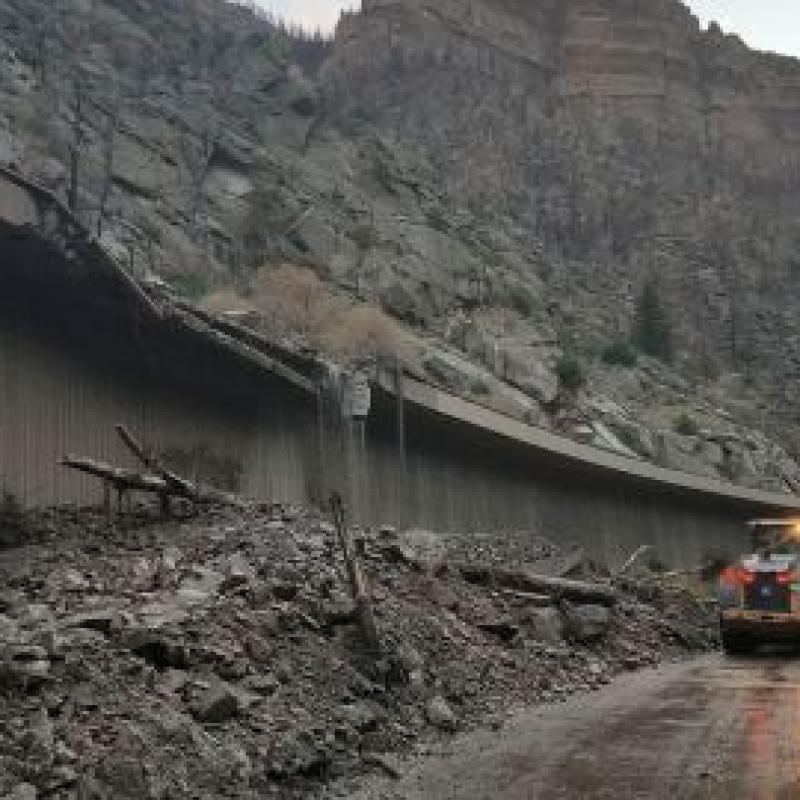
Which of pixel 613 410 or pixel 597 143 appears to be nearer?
pixel 613 410

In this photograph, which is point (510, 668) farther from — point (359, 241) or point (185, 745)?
point (359, 241)

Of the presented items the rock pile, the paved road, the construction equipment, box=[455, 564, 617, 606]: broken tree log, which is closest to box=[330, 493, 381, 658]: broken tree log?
the rock pile

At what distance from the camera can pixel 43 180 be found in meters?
49.3

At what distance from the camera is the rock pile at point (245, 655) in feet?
32.7

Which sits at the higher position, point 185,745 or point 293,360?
point 293,360

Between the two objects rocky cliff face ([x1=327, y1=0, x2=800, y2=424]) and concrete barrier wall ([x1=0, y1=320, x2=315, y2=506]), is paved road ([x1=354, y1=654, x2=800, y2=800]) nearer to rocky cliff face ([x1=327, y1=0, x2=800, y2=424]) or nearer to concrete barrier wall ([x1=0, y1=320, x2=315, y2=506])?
concrete barrier wall ([x1=0, y1=320, x2=315, y2=506])

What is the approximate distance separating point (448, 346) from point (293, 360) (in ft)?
91.9

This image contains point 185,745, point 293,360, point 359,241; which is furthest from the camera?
point 359,241

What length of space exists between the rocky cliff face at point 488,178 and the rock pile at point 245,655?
971 inches

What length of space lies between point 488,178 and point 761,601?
65216 millimetres

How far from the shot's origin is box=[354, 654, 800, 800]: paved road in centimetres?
1062

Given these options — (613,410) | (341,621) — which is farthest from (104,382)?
(613,410)

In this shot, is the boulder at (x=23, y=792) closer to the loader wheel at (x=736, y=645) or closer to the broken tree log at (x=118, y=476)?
the broken tree log at (x=118, y=476)

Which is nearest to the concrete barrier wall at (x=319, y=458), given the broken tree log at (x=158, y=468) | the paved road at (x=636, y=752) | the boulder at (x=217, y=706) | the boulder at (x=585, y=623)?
the broken tree log at (x=158, y=468)
